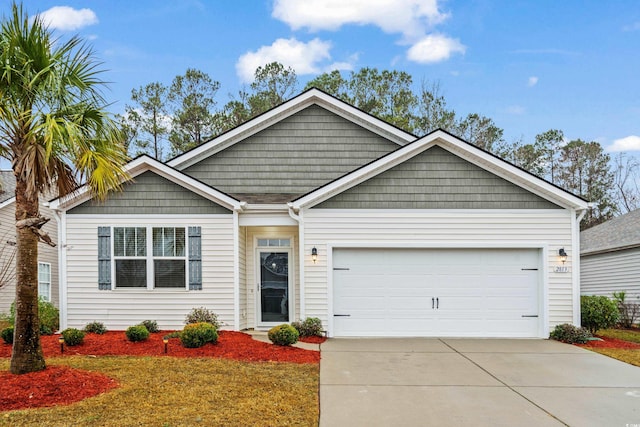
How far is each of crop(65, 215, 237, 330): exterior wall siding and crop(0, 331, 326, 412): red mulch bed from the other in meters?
0.52

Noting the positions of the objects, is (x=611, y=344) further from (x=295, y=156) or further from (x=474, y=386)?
(x=295, y=156)

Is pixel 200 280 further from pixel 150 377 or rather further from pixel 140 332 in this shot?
pixel 150 377

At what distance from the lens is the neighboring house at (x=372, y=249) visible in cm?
1208

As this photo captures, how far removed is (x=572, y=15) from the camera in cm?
2000

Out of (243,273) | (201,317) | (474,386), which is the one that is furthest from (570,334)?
(201,317)

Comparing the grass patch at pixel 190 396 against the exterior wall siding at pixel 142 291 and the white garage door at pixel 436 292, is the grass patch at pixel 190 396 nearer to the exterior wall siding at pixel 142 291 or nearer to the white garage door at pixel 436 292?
the exterior wall siding at pixel 142 291

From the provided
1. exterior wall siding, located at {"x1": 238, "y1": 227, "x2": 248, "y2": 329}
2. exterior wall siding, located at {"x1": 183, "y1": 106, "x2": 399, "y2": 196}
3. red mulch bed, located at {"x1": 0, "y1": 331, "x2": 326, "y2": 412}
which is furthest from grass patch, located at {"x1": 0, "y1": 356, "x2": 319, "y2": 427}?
exterior wall siding, located at {"x1": 183, "y1": 106, "x2": 399, "y2": 196}

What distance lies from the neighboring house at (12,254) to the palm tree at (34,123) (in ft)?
29.2

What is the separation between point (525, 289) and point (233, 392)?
8.07 metres

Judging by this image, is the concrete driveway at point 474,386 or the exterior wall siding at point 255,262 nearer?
the concrete driveway at point 474,386

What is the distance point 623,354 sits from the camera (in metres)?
Answer: 10.2

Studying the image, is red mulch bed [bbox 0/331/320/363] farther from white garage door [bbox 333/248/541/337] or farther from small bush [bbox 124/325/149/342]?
white garage door [bbox 333/248/541/337]

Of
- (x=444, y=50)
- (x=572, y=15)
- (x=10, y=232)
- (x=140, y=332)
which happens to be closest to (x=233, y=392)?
(x=140, y=332)

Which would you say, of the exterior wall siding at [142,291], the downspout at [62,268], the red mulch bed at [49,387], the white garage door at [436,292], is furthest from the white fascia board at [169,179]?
the red mulch bed at [49,387]
